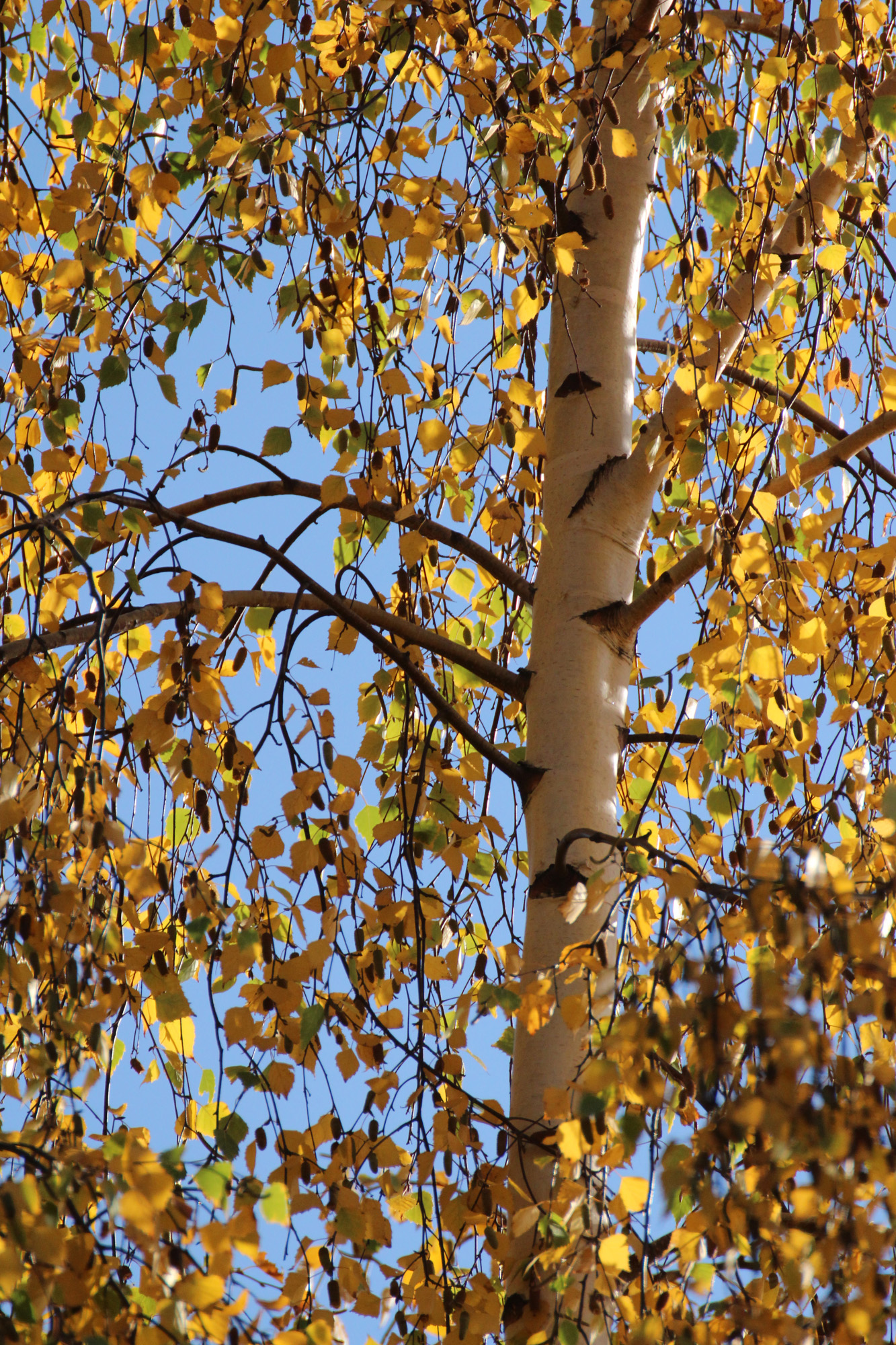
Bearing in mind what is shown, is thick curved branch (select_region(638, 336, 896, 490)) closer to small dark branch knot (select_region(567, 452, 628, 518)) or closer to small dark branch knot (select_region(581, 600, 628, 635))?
small dark branch knot (select_region(567, 452, 628, 518))

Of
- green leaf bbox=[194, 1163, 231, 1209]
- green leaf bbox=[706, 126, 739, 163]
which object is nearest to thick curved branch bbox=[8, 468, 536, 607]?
green leaf bbox=[706, 126, 739, 163]

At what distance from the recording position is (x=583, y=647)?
1935 mm

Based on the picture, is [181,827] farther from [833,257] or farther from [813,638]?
[833,257]

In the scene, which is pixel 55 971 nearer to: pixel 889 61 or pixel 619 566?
pixel 619 566

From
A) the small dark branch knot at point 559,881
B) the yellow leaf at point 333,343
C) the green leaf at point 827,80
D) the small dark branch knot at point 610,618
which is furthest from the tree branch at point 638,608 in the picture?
the green leaf at point 827,80

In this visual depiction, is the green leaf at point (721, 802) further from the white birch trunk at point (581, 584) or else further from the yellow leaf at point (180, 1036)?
the yellow leaf at point (180, 1036)

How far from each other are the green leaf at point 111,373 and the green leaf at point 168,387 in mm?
80

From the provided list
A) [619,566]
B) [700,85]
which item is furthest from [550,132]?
[700,85]

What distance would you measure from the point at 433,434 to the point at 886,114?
0.76m

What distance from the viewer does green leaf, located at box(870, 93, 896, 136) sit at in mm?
1788

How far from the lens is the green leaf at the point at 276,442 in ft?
6.14

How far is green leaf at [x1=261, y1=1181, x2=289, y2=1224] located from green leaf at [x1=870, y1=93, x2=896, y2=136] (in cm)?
155

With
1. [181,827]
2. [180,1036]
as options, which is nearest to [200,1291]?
[180,1036]

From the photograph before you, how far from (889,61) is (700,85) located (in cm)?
58
